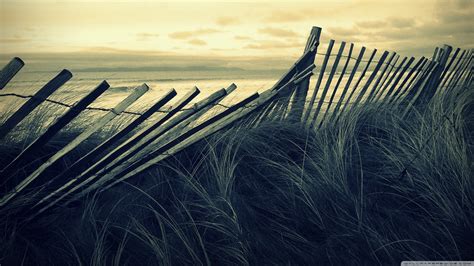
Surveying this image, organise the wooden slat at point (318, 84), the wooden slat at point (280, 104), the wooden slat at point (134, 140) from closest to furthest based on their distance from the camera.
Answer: the wooden slat at point (134, 140)
the wooden slat at point (280, 104)
the wooden slat at point (318, 84)

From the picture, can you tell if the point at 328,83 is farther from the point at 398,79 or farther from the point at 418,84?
the point at 418,84

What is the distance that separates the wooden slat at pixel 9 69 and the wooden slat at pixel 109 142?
54 cm

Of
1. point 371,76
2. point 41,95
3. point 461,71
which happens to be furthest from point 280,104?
point 461,71

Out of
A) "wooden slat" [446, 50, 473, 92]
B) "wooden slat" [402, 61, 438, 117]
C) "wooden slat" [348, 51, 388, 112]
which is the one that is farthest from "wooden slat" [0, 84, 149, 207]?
"wooden slat" [446, 50, 473, 92]

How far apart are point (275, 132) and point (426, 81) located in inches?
89.3

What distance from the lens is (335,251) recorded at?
2486 mm

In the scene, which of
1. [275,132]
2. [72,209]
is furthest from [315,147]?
[72,209]

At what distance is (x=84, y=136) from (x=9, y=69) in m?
0.47

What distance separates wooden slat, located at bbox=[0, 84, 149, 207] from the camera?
85.7 inches

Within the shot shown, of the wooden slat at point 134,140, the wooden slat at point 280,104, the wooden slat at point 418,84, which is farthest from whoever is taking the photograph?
the wooden slat at point 418,84

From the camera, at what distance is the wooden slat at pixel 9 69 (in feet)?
6.67

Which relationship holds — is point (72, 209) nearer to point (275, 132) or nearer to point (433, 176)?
point (275, 132)

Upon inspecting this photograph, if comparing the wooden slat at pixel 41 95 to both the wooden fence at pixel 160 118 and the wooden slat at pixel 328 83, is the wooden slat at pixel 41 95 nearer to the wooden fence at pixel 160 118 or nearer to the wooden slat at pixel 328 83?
the wooden fence at pixel 160 118

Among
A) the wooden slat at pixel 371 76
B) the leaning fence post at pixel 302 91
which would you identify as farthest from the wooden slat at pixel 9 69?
the wooden slat at pixel 371 76
